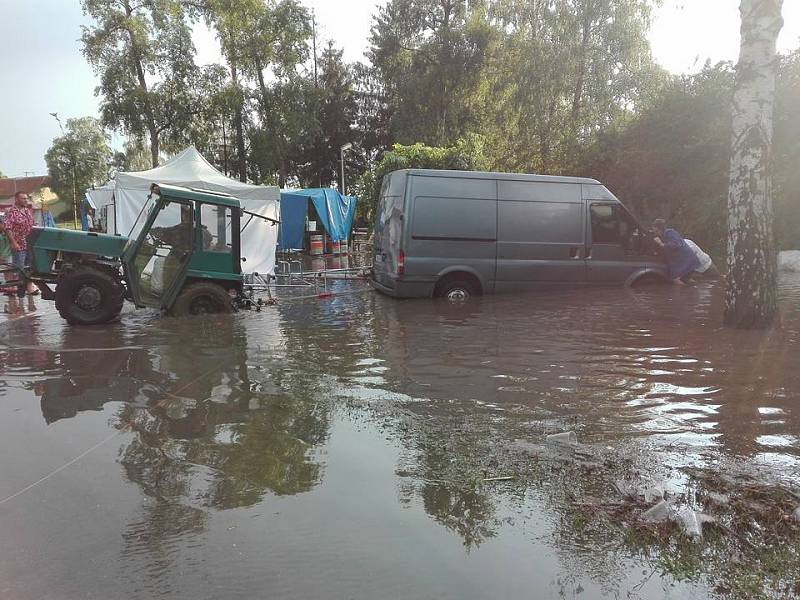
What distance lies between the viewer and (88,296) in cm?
898

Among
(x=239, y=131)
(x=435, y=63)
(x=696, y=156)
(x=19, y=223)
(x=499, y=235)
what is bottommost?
(x=499, y=235)

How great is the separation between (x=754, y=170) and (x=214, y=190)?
11601 millimetres

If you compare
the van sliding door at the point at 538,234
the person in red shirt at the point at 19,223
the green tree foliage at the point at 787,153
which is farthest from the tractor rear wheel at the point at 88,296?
the green tree foliage at the point at 787,153

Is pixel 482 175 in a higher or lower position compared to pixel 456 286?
higher

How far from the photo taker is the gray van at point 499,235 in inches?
405

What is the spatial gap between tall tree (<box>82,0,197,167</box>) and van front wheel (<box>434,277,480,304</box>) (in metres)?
→ 26.1

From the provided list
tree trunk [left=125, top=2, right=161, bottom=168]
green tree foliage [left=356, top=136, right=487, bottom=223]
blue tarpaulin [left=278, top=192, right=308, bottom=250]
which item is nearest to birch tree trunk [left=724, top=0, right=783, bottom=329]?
green tree foliage [left=356, top=136, right=487, bottom=223]

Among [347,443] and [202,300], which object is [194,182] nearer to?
[202,300]

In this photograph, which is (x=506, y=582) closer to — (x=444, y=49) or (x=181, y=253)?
(x=181, y=253)

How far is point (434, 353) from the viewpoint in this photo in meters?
7.05

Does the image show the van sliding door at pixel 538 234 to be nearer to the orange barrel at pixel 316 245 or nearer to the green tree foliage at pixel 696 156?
the green tree foliage at pixel 696 156

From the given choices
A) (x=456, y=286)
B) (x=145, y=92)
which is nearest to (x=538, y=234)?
(x=456, y=286)

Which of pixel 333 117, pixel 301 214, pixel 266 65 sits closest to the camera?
pixel 301 214

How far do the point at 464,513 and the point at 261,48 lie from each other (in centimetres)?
3493
